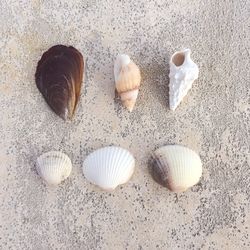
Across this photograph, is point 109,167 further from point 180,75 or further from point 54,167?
point 180,75

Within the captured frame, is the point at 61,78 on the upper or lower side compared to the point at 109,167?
upper

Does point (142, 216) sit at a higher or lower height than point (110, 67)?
lower

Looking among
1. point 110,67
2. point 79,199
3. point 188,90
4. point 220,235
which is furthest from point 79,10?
point 220,235

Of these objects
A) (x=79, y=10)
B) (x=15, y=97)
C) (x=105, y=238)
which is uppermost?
(x=79, y=10)

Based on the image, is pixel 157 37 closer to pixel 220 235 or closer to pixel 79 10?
pixel 79 10

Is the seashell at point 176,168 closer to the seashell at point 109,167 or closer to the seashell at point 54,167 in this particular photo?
the seashell at point 109,167

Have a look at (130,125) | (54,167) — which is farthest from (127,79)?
(54,167)

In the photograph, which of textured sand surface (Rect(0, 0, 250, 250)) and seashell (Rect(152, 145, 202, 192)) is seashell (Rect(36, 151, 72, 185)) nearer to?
textured sand surface (Rect(0, 0, 250, 250))

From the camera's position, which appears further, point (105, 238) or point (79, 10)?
point (79, 10)
